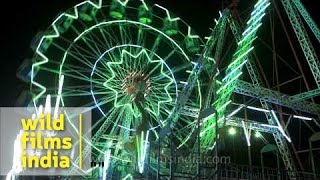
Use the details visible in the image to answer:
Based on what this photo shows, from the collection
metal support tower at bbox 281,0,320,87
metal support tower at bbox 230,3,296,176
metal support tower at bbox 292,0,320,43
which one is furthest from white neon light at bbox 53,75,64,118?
metal support tower at bbox 292,0,320,43

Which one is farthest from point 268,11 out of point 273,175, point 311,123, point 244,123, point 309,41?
point 273,175

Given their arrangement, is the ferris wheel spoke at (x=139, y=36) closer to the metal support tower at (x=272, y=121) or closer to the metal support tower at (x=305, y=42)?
the metal support tower at (x=272, y=121)

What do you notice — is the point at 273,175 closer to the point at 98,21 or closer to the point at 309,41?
the point at 309,41

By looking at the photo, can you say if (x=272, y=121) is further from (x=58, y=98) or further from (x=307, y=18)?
(x=58, y=98)

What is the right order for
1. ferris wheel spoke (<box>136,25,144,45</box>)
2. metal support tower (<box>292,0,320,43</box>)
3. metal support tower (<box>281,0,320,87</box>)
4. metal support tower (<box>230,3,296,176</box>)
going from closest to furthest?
metal support tower (<box>281,0,320,87</box>) → metal support tower (<box>292,0,320,43</box>) → ferris wheel spoke (<box>136,25,144,45</box>) → metal support tower (<box>230,3,296,176</box>)

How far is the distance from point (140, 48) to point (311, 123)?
35.8 feet

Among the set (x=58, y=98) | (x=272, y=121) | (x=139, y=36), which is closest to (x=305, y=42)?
(x=272, y=121)

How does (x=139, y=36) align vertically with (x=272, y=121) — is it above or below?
above

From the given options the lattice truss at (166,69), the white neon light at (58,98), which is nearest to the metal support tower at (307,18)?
the lattice truss at (166,69)

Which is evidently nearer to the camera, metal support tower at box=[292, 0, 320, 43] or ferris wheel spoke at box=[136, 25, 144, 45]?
metal support tower at box=[292, 0, 320, 43]

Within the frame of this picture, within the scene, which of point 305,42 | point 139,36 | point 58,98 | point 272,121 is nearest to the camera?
point 58,98

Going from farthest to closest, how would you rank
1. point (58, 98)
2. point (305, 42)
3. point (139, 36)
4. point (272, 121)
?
point (272, 121) → point (139, 36) → point (305, 42) → point (58, 98)

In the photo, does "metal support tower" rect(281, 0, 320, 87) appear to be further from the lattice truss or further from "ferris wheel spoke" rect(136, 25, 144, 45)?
"ferris wheel spoke" rect(136, 25, 144, 45)

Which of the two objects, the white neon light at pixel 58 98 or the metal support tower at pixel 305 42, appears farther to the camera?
the metal support tower at pixel 305 42
